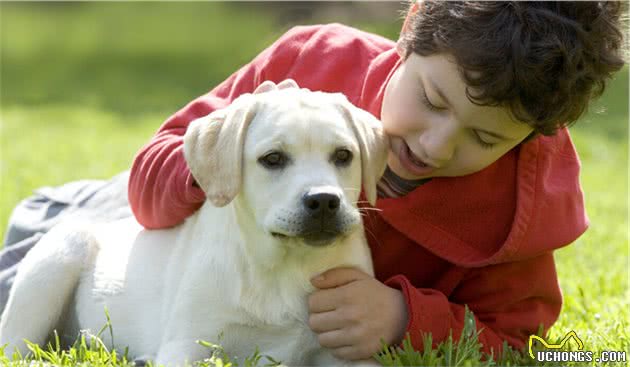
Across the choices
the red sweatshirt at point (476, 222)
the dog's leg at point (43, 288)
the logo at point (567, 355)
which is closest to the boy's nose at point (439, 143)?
the red sweatshirt at point (476, 222)

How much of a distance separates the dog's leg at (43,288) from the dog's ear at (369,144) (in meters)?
1.30

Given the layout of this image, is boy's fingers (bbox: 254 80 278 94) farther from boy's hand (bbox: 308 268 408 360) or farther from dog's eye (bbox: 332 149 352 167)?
boy's hand (bbox: 308 268 408 360)

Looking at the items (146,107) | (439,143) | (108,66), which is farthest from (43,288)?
(108,66)

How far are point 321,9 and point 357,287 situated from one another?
13567mm

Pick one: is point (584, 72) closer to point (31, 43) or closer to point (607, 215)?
point (607, 215)

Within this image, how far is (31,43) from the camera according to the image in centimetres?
1598

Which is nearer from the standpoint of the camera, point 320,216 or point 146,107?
point 320,216

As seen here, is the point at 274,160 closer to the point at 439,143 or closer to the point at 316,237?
the point at 316,237

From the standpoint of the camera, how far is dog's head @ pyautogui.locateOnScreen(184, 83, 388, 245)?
3.09 metres

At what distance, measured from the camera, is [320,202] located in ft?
9.97

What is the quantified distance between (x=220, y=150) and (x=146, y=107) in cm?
907

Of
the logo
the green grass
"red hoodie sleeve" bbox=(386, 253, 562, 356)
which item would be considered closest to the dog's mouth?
the green grass

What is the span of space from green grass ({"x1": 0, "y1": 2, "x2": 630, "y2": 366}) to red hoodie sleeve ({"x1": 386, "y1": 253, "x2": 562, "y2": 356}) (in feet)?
0.43

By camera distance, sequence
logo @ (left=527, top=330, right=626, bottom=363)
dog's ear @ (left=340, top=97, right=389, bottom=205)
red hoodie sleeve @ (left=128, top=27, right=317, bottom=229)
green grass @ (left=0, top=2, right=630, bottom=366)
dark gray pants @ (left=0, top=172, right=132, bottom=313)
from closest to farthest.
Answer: dog's ear @ (left=340, top=97, right=389, bottom=205)
logo @ (left=527, top=330, right=626, bottom=363)
red hoodie sleeve @ (left=128, top=27, right=317, bottom=229)
green grass @ (left=0, top=2, right=630, bottom=366)
dark gray pants @ (left=0, top=172, right=132, bottom=313)
